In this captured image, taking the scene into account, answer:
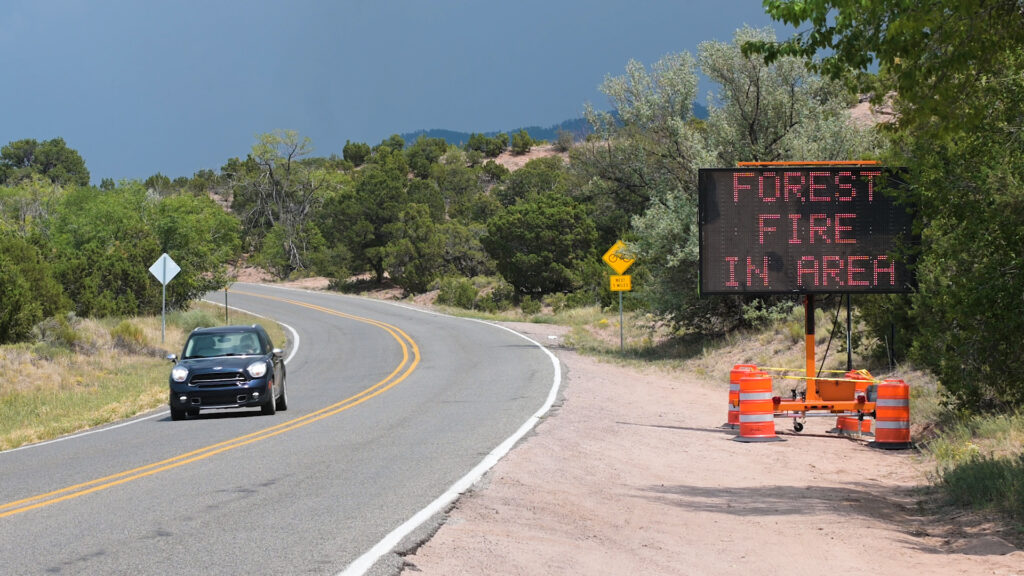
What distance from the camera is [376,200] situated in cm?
7469

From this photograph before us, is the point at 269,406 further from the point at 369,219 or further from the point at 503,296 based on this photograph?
the point at 369,219

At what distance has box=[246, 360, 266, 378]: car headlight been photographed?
1773 centimetres

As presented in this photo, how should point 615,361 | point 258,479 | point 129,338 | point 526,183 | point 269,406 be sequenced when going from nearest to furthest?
1. point 258,479
2. point 269,406
3. point 615,361
4. point 129,338
5. point 526,183

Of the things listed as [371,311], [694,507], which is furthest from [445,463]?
[371,311]

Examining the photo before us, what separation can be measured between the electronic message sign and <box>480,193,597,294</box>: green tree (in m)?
39.9

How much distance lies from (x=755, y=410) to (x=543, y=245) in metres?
43.4

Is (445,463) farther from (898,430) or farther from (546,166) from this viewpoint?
(546,166)

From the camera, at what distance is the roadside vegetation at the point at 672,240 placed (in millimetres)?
11328

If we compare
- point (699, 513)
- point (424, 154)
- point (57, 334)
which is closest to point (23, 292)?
point (57, 334)

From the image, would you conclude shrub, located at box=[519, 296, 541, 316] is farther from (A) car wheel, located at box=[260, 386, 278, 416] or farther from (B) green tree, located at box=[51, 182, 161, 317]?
(A) car wheel, located at box=[260, 386, 278, 416]

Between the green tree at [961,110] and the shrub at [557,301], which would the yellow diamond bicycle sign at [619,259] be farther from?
the shrub at [557,301]

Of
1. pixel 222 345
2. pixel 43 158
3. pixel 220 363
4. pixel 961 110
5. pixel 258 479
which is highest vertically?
pixel 43 158

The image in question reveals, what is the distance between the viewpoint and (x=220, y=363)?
17.8m

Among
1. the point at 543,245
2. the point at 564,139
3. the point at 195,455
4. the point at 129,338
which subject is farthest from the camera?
the point at 564,139
